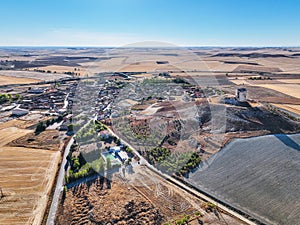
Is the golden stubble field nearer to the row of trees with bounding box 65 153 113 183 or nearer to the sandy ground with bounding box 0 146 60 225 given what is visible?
the sandy ground with bounding box 0 146 60 225

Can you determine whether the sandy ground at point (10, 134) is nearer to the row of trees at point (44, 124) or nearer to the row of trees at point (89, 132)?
the row of trees at point (44, 124)

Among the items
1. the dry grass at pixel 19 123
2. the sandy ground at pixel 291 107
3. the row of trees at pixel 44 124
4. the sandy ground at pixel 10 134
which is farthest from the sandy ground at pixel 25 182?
the sandy ground at pixel 291 107

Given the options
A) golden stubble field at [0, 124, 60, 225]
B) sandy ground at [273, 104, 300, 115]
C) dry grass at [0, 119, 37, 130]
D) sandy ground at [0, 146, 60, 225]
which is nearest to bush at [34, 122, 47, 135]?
dry grass at [0, 119, 37, 130]

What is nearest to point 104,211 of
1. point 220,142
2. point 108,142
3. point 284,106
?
point 108,142

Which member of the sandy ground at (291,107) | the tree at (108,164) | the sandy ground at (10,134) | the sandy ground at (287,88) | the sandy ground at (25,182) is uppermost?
the sandy ground at (287,88)

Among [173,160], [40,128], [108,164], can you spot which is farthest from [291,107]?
[40,128]

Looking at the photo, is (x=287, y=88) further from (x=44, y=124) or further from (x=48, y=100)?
(x=48, y=100)
